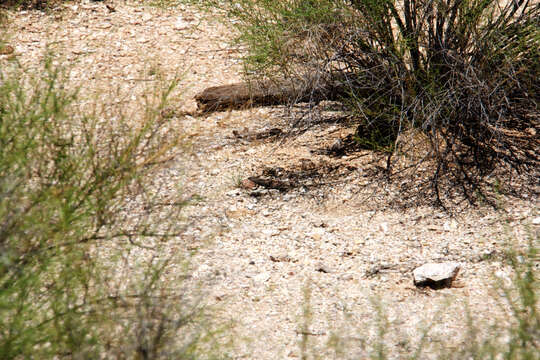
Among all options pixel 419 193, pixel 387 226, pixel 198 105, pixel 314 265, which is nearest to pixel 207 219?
pixel 314 265

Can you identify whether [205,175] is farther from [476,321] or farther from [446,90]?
[476,321]

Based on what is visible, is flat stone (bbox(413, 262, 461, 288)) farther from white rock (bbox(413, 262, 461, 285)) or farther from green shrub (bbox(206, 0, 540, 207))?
green shrub (bbox(206, 0, 540, 207))

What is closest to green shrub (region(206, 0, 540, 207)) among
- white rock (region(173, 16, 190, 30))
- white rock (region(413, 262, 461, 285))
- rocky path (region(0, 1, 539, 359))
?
rocky path (region(0, 1, 539, 359))

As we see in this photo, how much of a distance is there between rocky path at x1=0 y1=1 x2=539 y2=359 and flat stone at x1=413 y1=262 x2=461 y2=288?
0.05 metres

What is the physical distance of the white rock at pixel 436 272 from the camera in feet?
10.9

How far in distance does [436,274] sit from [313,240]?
84cm

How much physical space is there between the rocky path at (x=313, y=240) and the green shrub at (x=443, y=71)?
42 cm

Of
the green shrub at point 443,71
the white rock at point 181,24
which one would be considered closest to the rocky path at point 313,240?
the green shrub at point 443,71

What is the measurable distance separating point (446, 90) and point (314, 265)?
1602 mm

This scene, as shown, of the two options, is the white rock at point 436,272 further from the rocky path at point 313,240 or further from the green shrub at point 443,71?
the green shrub at point 443,71

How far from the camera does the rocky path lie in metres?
3.03

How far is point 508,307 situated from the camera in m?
3.02

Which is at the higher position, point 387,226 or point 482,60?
point 482,60

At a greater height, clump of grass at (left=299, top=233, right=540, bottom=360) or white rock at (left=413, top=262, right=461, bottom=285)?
clump of grass at (left=299, top=233, right=540, bottom=360)
